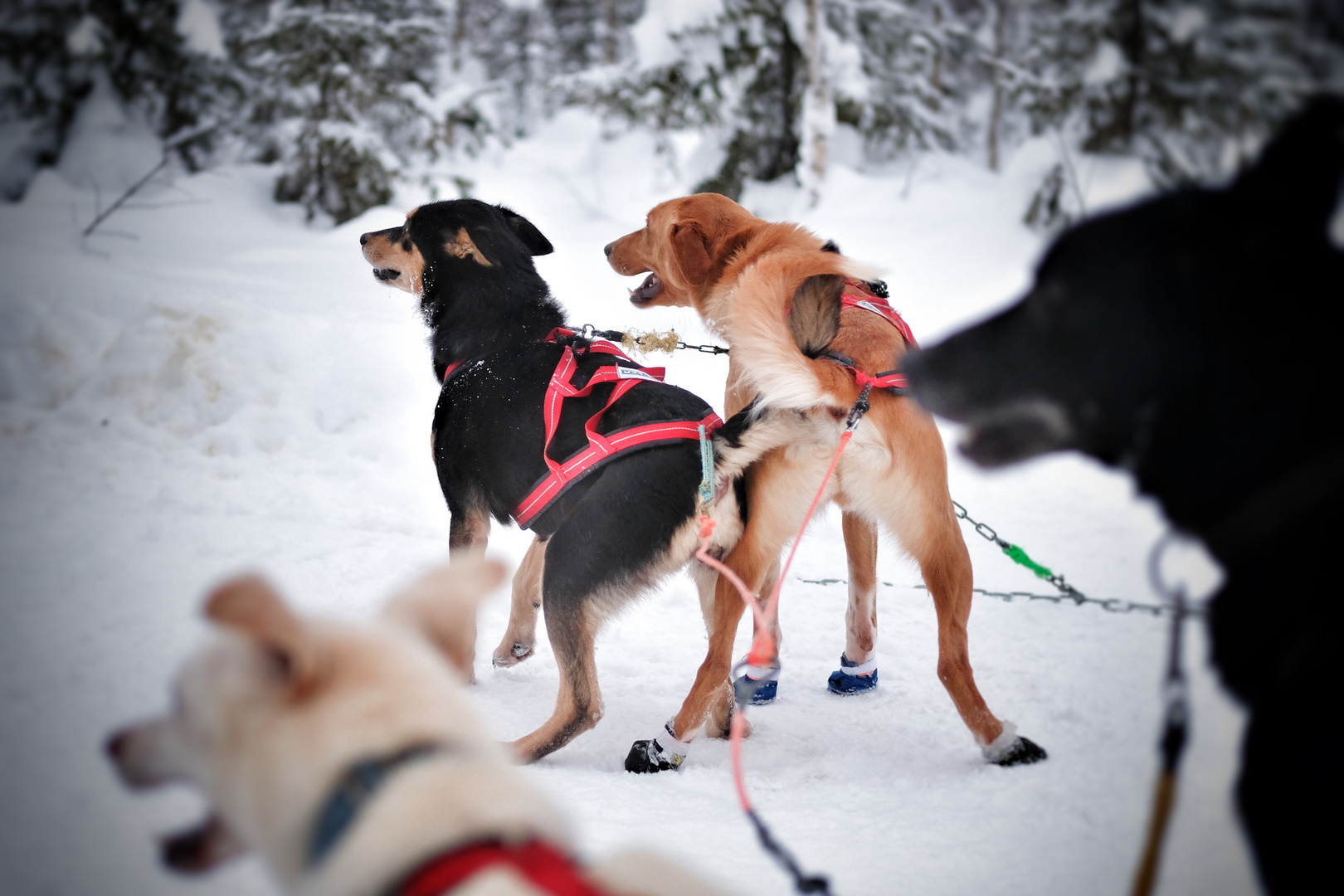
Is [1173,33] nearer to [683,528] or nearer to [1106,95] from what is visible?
[1106,95]

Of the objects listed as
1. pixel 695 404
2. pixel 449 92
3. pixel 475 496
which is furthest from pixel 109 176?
pixel 695 404

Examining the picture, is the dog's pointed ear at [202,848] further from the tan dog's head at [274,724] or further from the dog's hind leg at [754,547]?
the dog's hind leg at [754,547]

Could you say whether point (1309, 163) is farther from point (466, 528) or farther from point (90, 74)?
point (90, 74)

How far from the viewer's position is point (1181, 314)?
133 centimetres

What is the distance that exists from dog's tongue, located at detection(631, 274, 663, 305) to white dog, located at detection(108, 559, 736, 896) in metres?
3.07

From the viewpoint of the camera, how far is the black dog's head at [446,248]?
3574 mm

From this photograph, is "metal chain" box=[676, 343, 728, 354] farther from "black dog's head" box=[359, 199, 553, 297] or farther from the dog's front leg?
the dog's front leg

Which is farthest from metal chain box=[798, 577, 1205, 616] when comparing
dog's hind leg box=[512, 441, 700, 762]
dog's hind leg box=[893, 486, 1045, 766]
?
dog's hind leg box=[512, 441, 700, 762]

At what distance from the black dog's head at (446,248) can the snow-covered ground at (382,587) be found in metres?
1.62

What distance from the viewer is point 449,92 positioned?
11.3 meters

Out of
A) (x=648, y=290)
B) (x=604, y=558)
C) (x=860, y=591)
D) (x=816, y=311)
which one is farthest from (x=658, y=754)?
(x=648, y=290)

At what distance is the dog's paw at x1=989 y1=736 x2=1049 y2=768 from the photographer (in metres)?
2.79

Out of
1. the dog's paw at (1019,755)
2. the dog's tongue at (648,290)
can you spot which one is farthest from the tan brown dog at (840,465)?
the dog's tongue at (648,290)

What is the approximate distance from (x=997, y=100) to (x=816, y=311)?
44.4 feet
